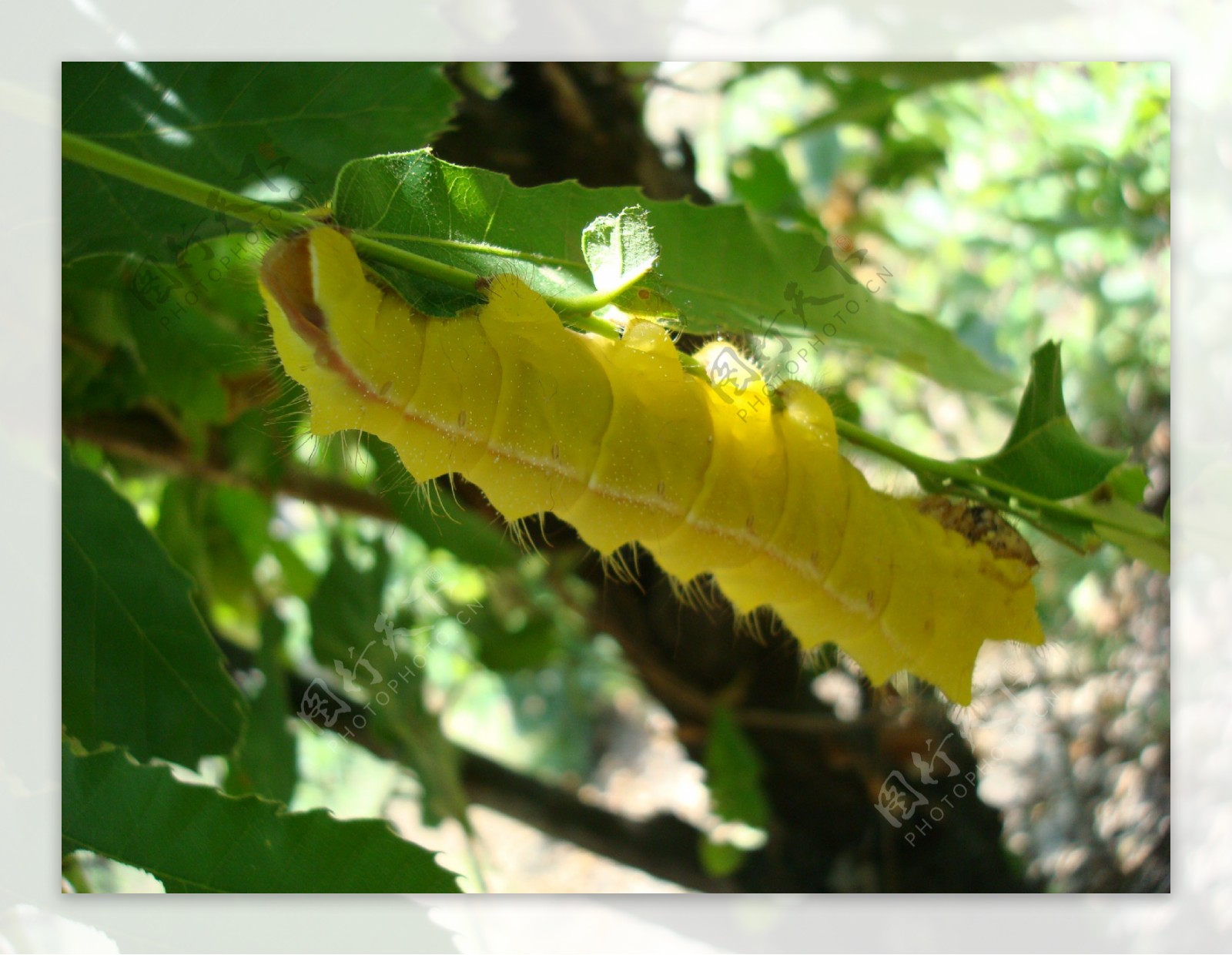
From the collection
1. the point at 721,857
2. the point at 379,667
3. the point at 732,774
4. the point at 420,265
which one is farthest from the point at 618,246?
the point at 721,857

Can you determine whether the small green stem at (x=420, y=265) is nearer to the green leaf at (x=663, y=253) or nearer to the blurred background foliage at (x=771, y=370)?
the green leaf at (x=663, y=253)

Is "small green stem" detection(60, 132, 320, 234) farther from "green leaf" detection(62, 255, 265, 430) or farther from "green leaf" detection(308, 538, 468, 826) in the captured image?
"green leaf" detection(308, 538, 468, 826)

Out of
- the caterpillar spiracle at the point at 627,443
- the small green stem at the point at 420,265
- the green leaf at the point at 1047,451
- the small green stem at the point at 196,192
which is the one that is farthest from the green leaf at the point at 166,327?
the green leaf at the point at 1047,451

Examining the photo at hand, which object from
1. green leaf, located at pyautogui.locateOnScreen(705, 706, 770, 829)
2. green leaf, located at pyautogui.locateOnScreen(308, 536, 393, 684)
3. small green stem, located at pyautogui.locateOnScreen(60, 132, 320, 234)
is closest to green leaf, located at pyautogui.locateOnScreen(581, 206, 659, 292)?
small green stem, located at pyautogui.locateOnScreen(60, 132, 320, 234)

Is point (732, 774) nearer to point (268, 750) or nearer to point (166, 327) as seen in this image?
point (268, 750)

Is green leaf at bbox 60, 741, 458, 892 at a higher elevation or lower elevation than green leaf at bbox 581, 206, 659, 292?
lower

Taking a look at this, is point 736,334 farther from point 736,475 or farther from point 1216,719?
point 1216,719
